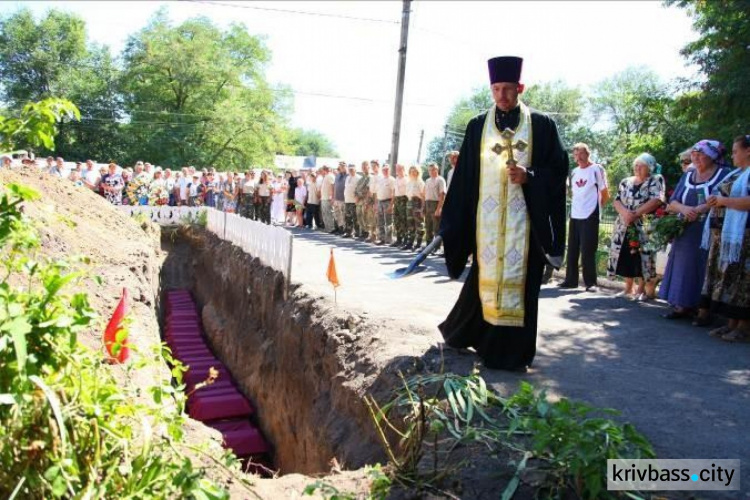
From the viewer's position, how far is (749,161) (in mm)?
5680

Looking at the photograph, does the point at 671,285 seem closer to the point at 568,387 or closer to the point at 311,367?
the point at 568,387

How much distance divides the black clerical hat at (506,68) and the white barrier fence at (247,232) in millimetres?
4300

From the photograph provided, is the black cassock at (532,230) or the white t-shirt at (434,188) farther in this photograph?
the white t-shirt at (434,188)

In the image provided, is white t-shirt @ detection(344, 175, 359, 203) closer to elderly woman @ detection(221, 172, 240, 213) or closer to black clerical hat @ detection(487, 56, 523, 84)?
elderly woman @ detection(221, 172, 240, 213)

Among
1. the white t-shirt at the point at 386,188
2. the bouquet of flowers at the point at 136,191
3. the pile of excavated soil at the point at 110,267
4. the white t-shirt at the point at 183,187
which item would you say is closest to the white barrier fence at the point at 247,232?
the pile of excavated soil at the point at 110,267

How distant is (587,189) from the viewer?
846 cm

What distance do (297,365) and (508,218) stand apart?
11.5 ft

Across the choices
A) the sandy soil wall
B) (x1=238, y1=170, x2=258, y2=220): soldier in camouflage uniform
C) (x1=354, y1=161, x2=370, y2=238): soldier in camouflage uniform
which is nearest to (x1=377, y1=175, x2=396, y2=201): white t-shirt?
(x1=354, y1=161, x2=370, y2=238): soldier in camouflage uniform

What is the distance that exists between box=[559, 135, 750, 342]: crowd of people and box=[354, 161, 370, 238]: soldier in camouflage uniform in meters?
7.45

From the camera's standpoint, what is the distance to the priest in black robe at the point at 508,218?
4.28 m

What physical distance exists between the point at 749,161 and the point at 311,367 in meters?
4.67

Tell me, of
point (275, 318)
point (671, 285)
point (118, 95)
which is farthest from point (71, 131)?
point (671, 285)

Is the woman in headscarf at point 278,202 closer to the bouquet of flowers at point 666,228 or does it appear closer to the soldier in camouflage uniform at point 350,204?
the soldier in camouflage uniform at point 350,204

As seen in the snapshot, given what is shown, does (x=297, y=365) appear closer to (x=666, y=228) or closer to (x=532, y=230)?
(x=532, y=230)
